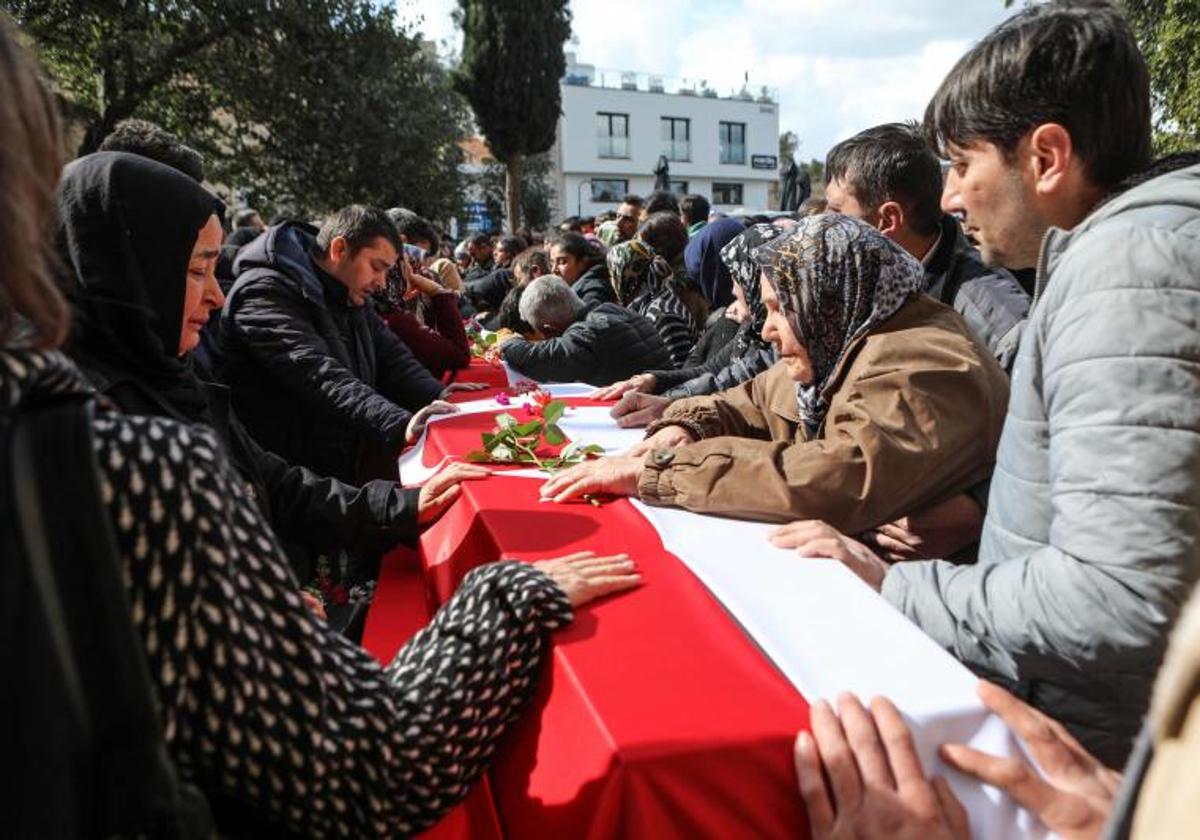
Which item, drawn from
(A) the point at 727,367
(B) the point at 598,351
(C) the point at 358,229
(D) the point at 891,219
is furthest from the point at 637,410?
(C) the point at 358,229

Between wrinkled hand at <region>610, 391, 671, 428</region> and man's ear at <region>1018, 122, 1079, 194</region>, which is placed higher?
man's ear at <region>1018, 122, 1079, 194</region>

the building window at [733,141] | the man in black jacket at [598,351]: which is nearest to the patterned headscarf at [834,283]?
the man in black jacket at [598,351]

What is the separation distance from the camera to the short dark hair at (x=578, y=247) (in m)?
6.56

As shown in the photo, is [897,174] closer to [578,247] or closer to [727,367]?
[727,367]

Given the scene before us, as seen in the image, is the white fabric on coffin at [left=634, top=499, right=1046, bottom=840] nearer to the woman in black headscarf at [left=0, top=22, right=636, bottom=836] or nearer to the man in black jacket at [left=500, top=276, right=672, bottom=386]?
the woman in black headscarf at [left=0, top=22, right=636, bottom=836]

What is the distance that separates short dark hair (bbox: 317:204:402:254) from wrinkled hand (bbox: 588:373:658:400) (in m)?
1.16

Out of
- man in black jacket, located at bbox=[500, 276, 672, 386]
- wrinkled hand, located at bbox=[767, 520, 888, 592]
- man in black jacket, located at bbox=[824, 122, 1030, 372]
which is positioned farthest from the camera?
man in black jacket, located at bbox=[500, 276, 672, 386]

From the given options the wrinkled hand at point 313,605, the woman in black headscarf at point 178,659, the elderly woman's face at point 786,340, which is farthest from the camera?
the elderly woman's face at point 786,340

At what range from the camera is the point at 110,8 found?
565 inches

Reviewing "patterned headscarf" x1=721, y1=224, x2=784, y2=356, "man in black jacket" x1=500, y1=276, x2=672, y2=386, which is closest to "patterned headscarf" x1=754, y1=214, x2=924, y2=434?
"patterned headscarf" x1=721, y1=224, x2=784, y2=356

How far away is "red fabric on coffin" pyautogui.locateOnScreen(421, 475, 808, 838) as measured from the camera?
3.62ft

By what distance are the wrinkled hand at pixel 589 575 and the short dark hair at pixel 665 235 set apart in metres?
4.20

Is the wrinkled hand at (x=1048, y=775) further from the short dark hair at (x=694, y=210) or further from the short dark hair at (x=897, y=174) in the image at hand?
the short dark hair at (x=694, y=210)

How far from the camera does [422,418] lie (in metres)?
3.55
